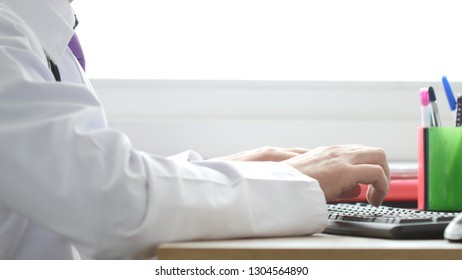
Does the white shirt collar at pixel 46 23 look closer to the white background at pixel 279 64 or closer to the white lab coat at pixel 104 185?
the white lab coat at pixel 104 185

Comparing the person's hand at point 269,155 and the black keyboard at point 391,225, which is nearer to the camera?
the black keyboard at point 391,225

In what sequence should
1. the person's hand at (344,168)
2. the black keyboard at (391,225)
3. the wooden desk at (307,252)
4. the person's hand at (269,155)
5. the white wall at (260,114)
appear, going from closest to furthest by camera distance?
the wooden desk at (307,252) → the black keyboard at (391,225) → the person's hand at (344,168) → the person's hand at (269,155) → the white wall at (260,114)

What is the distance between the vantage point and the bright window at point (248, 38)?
6.36 ft

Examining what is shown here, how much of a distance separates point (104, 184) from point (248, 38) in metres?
1.26

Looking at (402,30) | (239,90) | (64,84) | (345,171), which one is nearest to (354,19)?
(402,30)

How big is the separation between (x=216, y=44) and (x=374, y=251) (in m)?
1.32

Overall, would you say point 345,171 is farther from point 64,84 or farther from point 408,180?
point 408,180

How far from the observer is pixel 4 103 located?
78cm

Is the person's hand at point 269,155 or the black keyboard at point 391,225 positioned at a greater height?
the black keyboard at point 391,225

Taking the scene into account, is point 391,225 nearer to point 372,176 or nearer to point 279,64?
point 372,176

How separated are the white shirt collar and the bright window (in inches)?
35.1

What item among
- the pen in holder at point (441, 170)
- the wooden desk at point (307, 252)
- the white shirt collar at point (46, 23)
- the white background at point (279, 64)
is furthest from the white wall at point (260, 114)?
the wooden desk at point (307, 252)

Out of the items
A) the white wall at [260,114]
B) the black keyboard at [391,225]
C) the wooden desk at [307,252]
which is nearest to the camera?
the wooden desk at [307,252]

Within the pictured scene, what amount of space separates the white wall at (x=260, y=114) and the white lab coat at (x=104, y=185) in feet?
3.31
